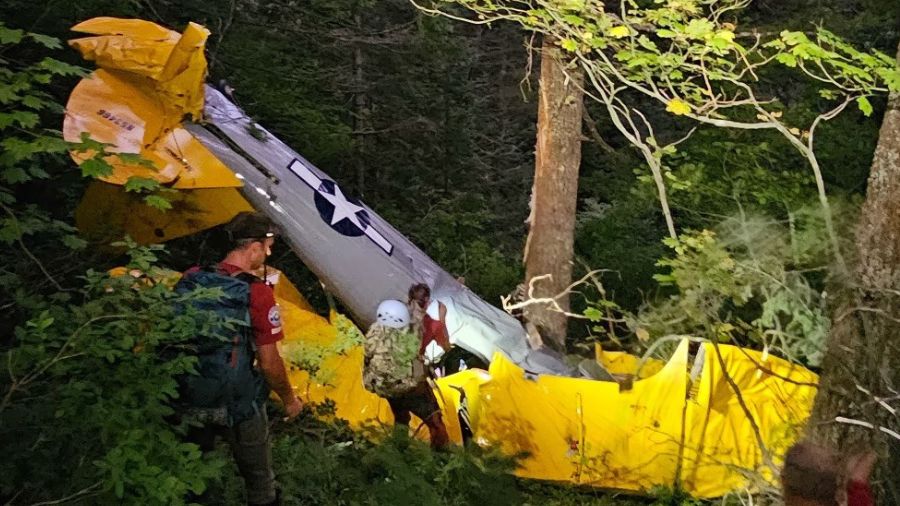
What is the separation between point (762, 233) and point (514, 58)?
37.0 ft

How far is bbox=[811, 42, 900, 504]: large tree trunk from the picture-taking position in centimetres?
312

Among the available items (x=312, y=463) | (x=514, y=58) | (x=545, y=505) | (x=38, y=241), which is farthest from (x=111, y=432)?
(x=514, y=58)

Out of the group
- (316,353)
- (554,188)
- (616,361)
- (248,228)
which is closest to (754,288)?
(616,361)

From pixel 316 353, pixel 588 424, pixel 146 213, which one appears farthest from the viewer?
pixel 316 353

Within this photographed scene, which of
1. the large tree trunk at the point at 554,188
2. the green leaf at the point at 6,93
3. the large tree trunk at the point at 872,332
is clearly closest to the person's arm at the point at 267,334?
the green leaf at the point at 6,93

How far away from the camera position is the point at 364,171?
11.4 meters

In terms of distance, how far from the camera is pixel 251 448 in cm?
317

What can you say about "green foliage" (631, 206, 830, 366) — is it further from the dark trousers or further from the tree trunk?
the tree trunk

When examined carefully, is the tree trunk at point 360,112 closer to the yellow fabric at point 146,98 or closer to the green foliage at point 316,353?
the green foliage at point 316,353

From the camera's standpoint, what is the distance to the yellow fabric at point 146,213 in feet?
15.8

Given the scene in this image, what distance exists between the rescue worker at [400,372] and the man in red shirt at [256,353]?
151cm

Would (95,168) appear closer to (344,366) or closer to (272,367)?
(272,367)

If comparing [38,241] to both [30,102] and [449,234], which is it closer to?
[30,102]

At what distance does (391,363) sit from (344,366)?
3.41 ft
